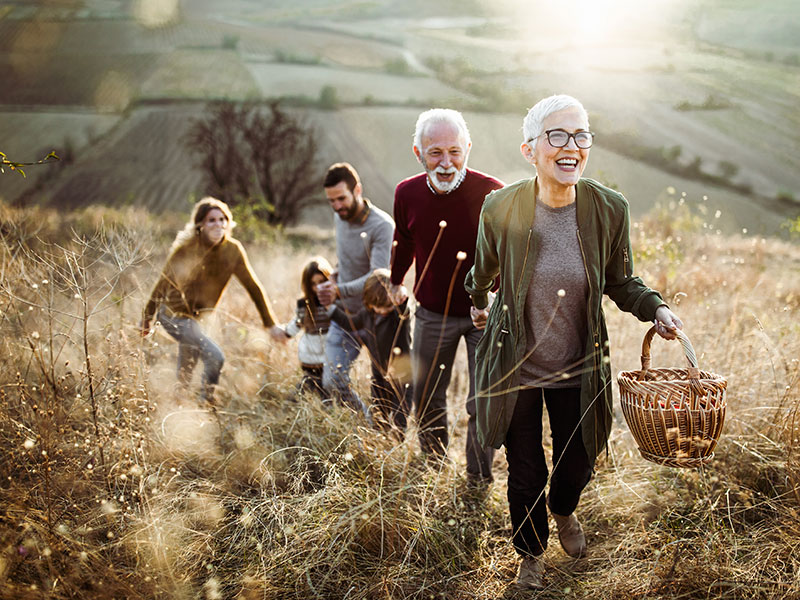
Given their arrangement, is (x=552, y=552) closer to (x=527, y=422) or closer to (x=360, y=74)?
(x=527, y=422)

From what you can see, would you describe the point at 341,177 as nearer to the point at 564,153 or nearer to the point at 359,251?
the point at 359,251

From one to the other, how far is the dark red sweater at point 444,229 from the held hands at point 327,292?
2.58 ft

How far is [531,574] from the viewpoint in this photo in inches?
103

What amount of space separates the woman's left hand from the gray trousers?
1.22 metres

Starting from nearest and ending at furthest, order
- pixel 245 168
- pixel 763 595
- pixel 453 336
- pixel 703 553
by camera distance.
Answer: pixel 763 595 < pixel 703 553 < pixel 453 336 < pixel 245 168

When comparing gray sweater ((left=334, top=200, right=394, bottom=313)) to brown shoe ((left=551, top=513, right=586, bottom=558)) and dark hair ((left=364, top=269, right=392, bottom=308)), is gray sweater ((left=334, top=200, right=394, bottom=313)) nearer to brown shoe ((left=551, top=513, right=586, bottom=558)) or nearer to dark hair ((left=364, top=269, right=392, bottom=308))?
dark hair ((left=364, top=269, right=392, bottom=308))

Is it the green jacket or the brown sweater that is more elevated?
the green jacket

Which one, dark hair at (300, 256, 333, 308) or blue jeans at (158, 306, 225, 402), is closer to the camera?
dark hair at (300, 256, 333, 308)

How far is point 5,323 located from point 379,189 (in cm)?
2562

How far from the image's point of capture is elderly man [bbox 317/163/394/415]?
4.04 m

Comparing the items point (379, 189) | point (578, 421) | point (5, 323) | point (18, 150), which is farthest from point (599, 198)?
point (18, 150)

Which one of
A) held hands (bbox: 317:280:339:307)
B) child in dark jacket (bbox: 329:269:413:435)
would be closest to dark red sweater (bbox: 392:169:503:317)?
child in dark jacket (bbox: 329:269:413:435)

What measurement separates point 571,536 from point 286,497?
4.61 ft

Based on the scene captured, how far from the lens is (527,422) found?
8.35ft
